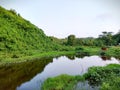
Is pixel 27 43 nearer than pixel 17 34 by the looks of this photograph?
No

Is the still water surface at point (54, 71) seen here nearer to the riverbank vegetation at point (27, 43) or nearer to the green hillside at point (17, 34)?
the riverbank vegetation at point (27, 43)

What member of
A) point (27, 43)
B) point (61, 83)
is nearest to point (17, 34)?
point (27, 43)

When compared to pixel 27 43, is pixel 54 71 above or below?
below

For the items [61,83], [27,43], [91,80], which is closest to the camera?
[61,83]

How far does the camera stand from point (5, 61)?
2953cm

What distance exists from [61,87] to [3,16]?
45943 millimetres

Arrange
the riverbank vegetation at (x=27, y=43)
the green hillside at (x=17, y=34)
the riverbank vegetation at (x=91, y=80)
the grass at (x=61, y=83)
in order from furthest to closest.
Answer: the green hillside at (x=17, y=34) → the riverbank vegetation at (x=27, y=43) → the grass at (x=61, y=83) → the riverbank vegetation at (x=91, y=80)

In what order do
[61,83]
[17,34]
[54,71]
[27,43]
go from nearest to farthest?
[61,83]
[54,71]
[17,34]
[27,43]

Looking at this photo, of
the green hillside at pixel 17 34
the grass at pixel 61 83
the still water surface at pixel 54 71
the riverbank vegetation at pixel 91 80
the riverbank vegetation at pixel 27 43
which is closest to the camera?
the riverbank vegetation at pixel 91 80

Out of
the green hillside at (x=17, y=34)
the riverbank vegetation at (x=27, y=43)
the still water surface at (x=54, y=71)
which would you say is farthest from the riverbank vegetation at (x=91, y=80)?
the green hillside at (x=17, y=34)

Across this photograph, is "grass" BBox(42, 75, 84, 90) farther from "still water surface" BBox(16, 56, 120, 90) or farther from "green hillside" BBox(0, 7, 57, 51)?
"green hillside" BBox(0, 7, 57, 51)

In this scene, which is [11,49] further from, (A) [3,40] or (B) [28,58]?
(B) [28,58]

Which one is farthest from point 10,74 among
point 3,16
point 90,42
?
point 90,42

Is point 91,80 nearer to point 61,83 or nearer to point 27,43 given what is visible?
point 61,83
